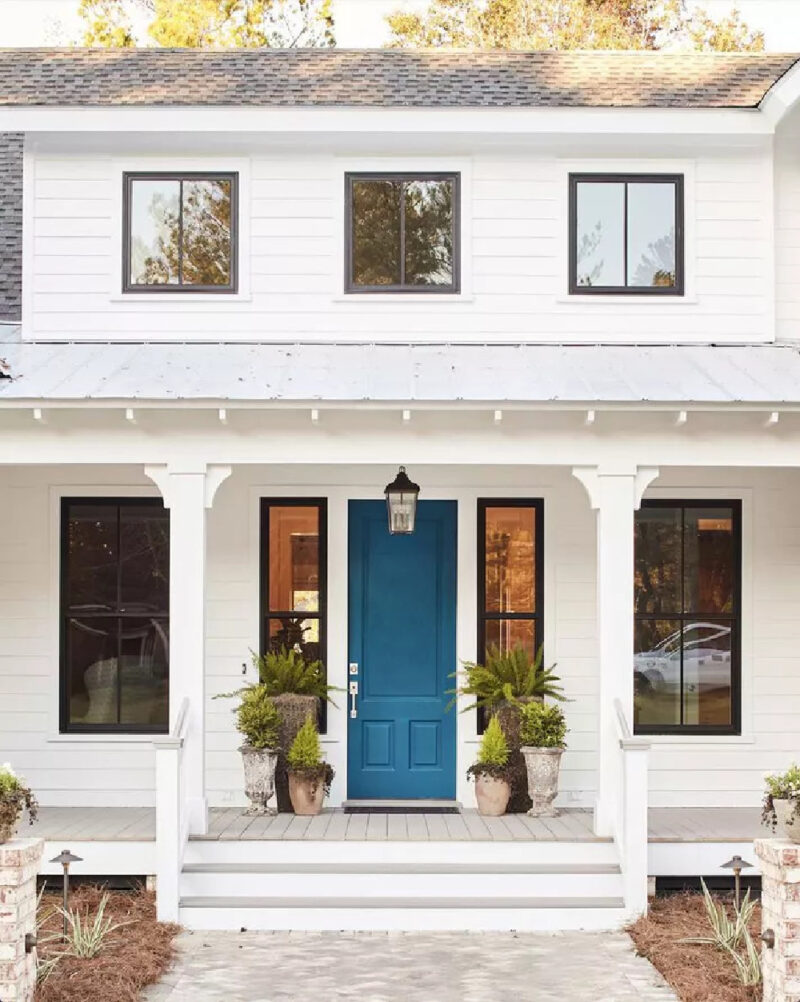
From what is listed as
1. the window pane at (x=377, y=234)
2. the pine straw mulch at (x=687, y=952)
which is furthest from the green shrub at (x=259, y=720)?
the window pane at (x=377, y=234)

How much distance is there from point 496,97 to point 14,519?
5.07 meters

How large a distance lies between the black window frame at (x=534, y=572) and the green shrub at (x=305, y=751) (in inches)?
61.0

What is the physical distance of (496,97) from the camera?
35.7 ft

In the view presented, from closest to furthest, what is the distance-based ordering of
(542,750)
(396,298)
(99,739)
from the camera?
(542,750)
(99,739)
(396,298)

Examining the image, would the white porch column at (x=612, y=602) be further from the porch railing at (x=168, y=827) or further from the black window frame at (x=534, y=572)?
the porch railing at (x=168, y=827)

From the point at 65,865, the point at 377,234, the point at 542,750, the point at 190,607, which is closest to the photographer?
the point at 65,865

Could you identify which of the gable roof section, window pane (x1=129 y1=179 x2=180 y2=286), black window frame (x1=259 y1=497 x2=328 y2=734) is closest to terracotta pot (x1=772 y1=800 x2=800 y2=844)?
black window frame (x1=259 y1=497 x2=328 y2=734)

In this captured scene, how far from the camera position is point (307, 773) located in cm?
918

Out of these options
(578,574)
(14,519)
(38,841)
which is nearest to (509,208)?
(578,574)

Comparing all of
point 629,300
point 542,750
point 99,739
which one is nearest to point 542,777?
point 542,750

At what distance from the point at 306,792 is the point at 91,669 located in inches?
81.4

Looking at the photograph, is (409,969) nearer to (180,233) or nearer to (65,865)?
(65,865)

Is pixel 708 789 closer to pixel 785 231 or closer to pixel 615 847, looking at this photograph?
pixel 615 847

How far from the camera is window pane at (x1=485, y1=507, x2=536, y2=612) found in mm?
10180
